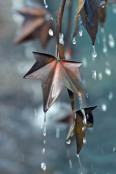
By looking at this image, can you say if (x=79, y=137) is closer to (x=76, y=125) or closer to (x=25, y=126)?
(x=76, y=125)

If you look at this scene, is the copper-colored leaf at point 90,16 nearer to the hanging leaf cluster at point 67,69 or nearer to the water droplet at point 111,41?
the hanging leaf cluster at point 67,69

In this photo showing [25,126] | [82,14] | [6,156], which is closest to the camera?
[82,14]

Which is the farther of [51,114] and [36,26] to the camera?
[51,114]

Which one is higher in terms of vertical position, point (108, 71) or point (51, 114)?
point (108, 71)

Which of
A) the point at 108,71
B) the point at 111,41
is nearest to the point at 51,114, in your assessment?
the point at 108,71

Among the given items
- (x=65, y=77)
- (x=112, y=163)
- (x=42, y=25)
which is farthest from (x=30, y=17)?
(x=112, y=163)

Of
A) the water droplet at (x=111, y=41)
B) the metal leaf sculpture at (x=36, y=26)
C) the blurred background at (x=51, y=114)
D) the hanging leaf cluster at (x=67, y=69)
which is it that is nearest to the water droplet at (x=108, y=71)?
the blurred background at (x=51, y=114)

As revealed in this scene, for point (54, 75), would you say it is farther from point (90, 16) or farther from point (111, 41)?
point (111, 41)

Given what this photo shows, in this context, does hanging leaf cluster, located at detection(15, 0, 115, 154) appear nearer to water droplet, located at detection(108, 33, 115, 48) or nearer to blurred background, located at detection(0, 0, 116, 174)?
blurred background, located at detection(0, 0, 116, 174)
